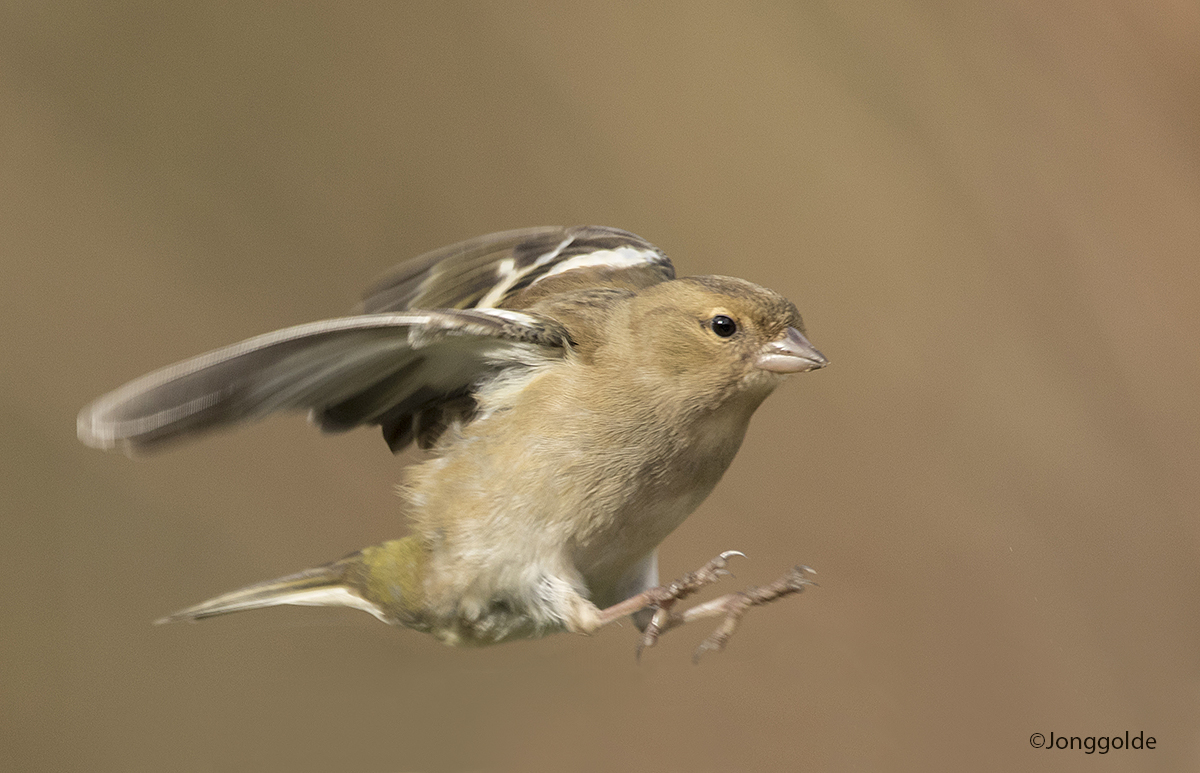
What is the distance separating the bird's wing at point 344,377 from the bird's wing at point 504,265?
39cm

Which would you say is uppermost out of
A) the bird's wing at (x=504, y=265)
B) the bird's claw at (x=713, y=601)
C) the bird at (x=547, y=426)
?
the bird's wing at (x=504, y=265)

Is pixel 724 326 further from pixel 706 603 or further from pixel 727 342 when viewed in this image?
pixel 706 603

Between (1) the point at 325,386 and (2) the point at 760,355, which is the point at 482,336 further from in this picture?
(2) the point at 760,355

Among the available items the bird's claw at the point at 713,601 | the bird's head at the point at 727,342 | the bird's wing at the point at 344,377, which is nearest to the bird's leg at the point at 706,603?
the bird's claw at the point at 713,601

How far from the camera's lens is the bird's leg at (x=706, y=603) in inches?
45.4

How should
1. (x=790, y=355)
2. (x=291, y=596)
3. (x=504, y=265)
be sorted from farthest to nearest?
(x=504, y=265) → (x=291, y=596) → (x=790, y=355)

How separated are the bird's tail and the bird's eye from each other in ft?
2.02

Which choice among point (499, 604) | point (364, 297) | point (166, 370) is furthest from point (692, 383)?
point (364, 297)

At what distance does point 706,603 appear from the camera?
1253 mm

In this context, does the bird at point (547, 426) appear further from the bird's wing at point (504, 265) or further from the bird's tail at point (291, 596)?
the bird's wing at point (504, 265)

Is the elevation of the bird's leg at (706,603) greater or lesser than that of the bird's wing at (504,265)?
lesser

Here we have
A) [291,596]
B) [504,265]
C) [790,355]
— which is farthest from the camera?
[504,265]

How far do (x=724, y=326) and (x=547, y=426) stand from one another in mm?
257

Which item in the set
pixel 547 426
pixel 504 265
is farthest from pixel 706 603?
pixel 504 265
